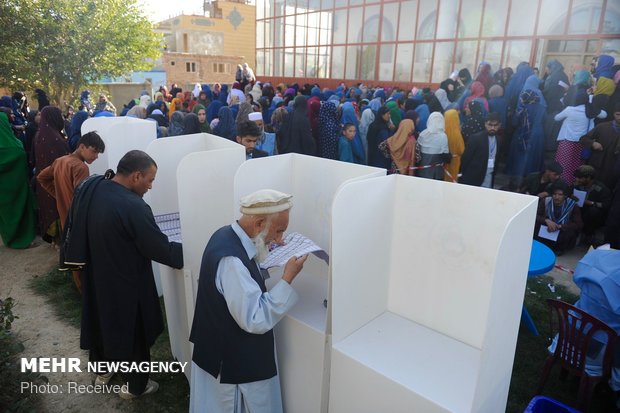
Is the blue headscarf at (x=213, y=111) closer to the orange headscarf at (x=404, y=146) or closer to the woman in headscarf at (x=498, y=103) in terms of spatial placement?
the orange headscarf at (x=404, y=146)

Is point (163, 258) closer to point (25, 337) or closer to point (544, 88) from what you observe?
point (25, 337)

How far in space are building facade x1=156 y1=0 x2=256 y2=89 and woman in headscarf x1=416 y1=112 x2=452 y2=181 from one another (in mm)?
26311

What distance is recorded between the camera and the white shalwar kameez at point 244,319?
5.79 feet

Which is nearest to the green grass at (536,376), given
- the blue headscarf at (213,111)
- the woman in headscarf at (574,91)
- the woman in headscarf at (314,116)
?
the woman in headscarf at (314,116)

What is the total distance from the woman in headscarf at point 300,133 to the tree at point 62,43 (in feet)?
31.0

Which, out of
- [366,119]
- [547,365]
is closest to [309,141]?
[366,119]

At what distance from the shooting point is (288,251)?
2.24m

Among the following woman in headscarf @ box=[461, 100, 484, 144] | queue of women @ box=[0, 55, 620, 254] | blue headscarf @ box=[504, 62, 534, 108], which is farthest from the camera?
blue headscarf @ box=[504, 62, 534, 108]

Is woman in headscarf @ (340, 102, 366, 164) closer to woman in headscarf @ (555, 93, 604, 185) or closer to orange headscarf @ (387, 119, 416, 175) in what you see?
orange headscarf @ (387, 119, 416, 175)

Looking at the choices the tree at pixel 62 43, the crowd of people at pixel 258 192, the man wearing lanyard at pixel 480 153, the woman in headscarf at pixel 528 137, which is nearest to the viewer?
the crowd of people at pixel 258 192

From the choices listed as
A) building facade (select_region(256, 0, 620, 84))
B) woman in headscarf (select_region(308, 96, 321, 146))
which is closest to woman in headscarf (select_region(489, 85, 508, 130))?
woman in headscarf (select_region(308, 96, 321, 146))

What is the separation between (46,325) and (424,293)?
10.9 feet

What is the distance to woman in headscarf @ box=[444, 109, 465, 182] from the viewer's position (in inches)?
240

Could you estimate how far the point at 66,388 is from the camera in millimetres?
3023
